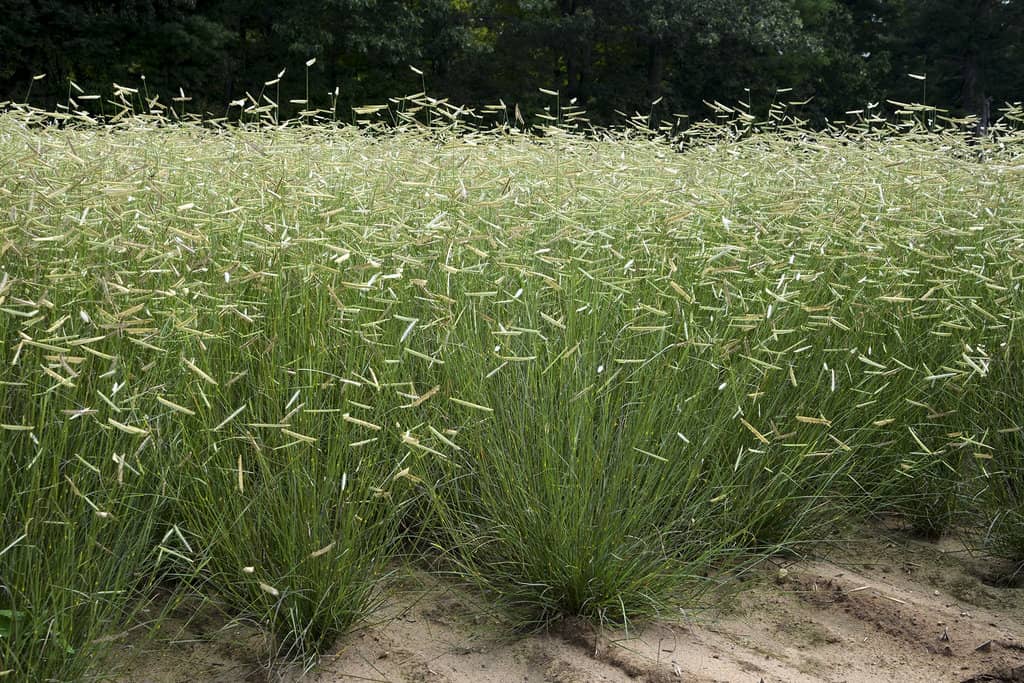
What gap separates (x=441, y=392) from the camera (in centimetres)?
262

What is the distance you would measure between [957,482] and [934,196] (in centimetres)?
131

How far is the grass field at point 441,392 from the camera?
211cm

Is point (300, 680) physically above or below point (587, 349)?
below

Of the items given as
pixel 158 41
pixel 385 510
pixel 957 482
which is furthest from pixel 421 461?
pixel 158 41

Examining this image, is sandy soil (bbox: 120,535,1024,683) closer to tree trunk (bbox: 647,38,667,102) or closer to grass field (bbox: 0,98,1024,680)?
grass field (bbox: 0,98,1024,680)

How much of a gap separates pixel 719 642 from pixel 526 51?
64.0ft

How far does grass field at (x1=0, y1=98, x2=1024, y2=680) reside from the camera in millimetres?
2105

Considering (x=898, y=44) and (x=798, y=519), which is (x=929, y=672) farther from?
(x=898, y=44)

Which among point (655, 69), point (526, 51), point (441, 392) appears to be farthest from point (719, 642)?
point (655, 69)

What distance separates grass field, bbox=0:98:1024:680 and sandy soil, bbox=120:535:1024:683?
0.09 meters

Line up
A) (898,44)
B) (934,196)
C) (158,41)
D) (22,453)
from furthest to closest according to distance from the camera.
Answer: (898,44)
(158,41)
(934,196)
(22,453)

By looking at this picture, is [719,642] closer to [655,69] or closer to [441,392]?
[441,392]

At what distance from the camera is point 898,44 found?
2516cm

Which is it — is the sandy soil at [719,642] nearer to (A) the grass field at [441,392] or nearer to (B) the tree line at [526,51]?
(A) the grass field at [441,392]
